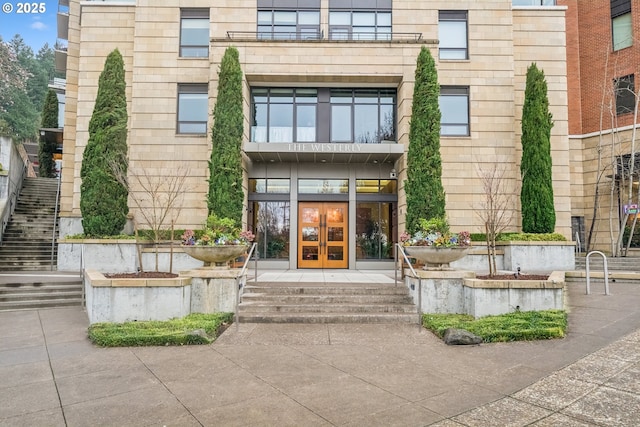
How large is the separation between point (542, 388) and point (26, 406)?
5.67 m

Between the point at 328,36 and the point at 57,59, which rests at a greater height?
the point at 57,59

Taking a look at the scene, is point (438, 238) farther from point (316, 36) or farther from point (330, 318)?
point (316, 36)

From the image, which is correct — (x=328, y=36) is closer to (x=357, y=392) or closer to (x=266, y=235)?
(x=266, y=235)

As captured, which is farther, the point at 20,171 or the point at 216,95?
the point at 20,171

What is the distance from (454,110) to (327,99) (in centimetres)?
509

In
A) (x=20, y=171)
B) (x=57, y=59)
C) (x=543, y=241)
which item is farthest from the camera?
(x=57, y=59)

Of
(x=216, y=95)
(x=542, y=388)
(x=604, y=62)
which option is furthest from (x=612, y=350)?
(x=604, y=62)

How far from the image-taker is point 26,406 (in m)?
4.27

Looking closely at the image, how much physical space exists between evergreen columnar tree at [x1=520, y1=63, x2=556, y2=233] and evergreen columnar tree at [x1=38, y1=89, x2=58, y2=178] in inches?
1117

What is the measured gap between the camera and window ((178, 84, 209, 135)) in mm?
16250

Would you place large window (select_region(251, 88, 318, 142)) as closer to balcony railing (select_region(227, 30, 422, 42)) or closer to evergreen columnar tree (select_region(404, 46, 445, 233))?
balcony railing (select_region(227, 30, 422, 42))

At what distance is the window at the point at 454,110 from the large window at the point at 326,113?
1936 millimetres

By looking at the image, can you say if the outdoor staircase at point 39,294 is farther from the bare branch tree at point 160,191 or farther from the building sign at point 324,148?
the building sign at point 324,148

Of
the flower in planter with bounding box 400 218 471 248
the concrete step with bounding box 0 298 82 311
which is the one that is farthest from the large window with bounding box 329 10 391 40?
the concrete step with bounding box 0 298 82 311
